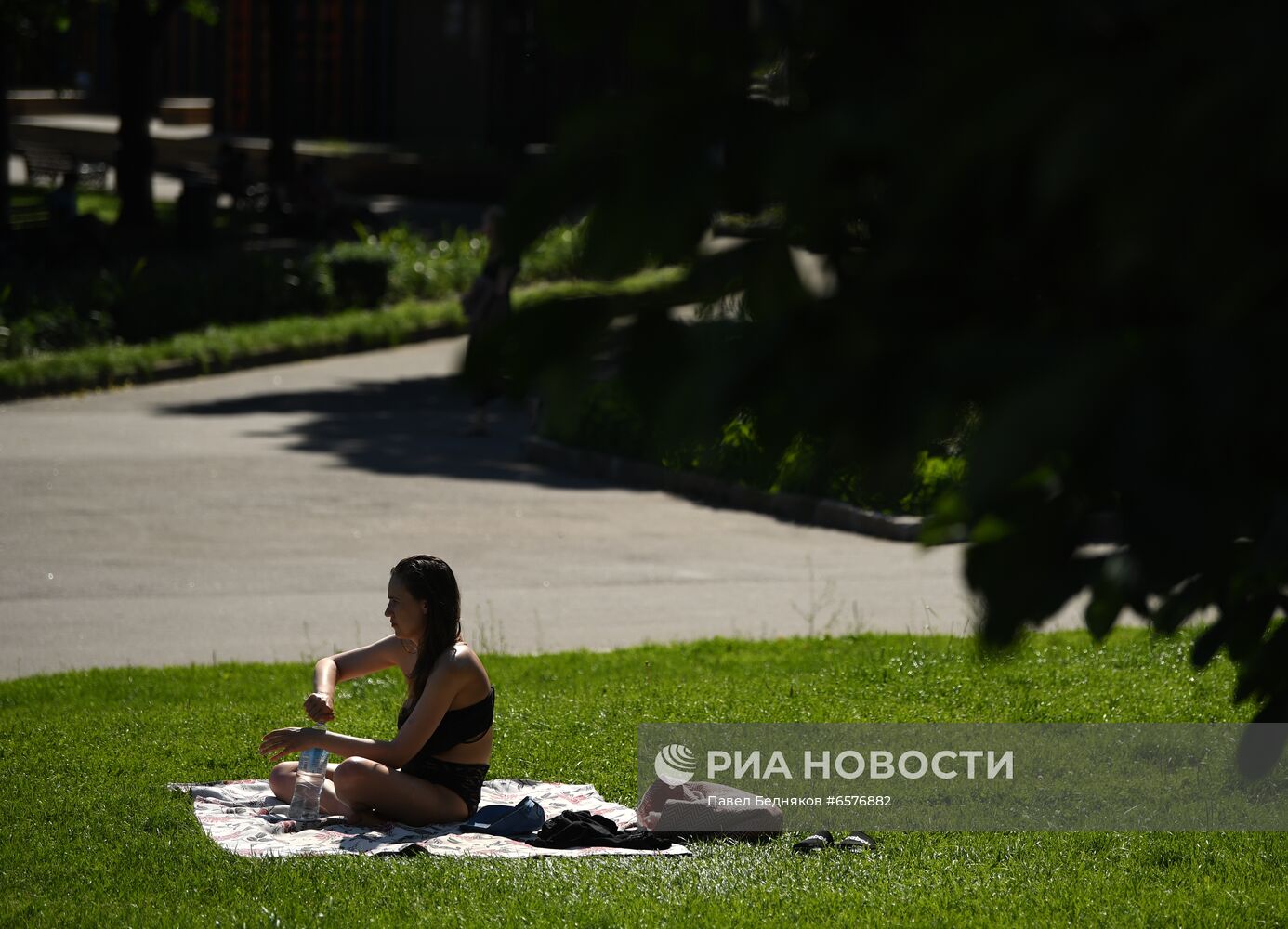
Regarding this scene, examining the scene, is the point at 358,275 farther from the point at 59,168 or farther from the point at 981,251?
the point at 981,251

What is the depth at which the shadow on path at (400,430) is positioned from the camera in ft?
54.9

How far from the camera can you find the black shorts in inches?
277

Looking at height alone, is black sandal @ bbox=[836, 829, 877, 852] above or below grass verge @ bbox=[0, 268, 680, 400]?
above

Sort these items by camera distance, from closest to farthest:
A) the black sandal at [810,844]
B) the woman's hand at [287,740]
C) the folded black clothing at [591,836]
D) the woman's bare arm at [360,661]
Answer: the black sandal at [810,844]
the folded black clothing at [591,836]
the woman's hand at [287,740]
the woman's bare arm at [360,661]

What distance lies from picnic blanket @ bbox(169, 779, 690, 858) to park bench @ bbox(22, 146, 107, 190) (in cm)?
3707

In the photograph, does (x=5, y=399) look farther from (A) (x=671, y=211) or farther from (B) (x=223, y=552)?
(A) (x=671, y=211)

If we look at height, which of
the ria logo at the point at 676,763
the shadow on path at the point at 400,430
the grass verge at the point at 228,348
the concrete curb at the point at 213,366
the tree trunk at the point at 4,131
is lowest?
the shadow on path at the point at 400,430

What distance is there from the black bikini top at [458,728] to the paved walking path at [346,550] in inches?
110

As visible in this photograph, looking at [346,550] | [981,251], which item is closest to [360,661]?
[346,550]

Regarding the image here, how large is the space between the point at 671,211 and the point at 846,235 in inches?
12.9

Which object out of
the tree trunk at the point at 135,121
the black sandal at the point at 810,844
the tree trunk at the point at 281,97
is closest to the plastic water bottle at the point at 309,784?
the black sandal at the point at 810,844

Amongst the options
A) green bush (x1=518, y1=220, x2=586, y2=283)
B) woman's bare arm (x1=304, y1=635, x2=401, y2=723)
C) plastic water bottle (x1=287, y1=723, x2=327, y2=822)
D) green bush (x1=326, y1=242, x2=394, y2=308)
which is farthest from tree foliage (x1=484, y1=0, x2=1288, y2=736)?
green bush (x1=326, y1=242, x2=394, y2=308)

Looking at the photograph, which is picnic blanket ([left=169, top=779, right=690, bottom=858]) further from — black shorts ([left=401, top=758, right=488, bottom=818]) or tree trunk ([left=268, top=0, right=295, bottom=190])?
tree trunk ([left=268, top=0, right=295, bottom=190])

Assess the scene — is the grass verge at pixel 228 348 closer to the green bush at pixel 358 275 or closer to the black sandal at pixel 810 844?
the green bush at pixel 358 275
